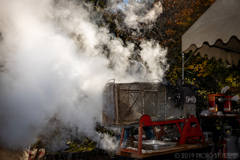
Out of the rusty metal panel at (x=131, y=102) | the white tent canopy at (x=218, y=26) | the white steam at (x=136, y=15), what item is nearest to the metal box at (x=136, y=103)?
the rusty metal panel at (x=131, y=102)

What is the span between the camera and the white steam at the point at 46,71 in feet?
13.7

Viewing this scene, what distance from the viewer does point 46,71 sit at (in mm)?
4719

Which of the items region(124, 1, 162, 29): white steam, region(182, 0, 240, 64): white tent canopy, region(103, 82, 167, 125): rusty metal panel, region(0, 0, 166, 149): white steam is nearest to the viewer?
region(103, 82, 167, 125): rusty metal panel

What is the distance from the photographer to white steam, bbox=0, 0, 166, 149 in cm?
418

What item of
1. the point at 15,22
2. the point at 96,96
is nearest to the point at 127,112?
the point at 96,96

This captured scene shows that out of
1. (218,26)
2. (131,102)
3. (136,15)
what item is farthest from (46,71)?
(136,15)

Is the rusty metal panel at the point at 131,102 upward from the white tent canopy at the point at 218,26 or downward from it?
downward

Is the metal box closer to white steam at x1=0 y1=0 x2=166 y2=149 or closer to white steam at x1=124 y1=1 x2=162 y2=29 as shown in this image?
white steam at x1=0 y1=0 x2=166 y2=149

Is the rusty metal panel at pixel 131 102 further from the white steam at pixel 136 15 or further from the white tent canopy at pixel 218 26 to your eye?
the white steam at pixel 136 15

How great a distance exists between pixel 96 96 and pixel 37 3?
2.65m

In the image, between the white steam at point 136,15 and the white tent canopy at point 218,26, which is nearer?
the white tent canopy at point 218,26

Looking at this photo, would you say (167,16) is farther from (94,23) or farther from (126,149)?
(126,149)

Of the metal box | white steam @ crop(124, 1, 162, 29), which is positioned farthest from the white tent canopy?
white steam @ crop(124, 1, 162, 29)

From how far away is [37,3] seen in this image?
4.88 meters
